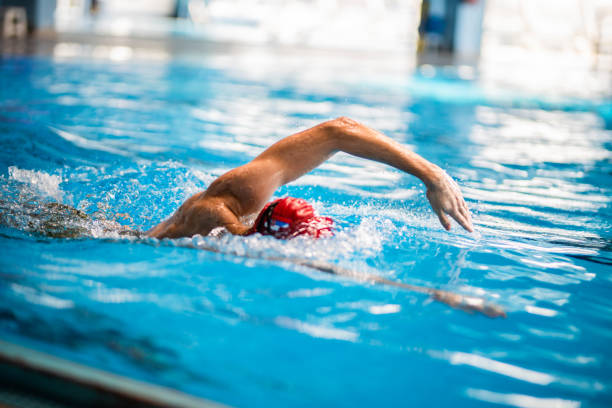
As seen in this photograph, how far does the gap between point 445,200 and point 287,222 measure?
2.08 feet

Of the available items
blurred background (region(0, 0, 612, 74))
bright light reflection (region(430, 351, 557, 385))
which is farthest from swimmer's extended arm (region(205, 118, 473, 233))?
blurred background (region(0, 0, 612, 74))

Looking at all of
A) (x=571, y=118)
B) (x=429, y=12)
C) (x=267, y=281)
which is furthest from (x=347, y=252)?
(x=429, y=12)

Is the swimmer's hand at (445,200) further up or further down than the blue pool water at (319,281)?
A: further up

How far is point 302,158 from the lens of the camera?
2.60m

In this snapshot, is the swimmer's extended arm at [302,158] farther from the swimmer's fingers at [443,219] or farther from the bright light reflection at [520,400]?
the bright light reflection at [520,400]

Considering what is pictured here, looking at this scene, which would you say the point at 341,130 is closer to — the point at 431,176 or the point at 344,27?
the point at 431,176

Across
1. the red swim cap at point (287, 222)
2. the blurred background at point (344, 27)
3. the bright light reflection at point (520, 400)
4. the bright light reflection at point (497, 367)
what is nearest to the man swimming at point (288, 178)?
the red swim cap at point (287, 222)

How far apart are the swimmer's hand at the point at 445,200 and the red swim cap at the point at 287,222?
473 mm

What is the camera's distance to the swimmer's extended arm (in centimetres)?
249

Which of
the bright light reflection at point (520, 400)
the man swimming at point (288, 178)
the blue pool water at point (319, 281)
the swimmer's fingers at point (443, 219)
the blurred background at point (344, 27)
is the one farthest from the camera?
the blurred background at point (344, 27)

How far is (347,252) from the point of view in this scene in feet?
9.35

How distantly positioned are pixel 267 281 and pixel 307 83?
9.66 meters

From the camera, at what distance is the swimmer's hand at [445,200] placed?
93.2 inches

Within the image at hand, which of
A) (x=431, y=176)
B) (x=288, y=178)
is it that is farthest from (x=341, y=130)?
(x=431, y=176)
